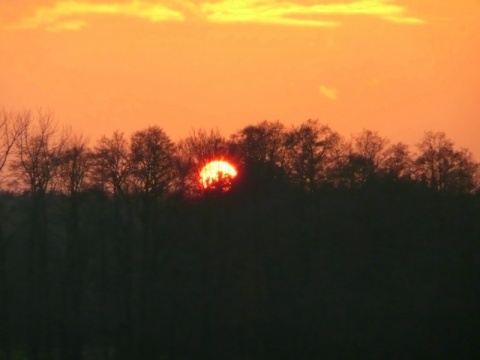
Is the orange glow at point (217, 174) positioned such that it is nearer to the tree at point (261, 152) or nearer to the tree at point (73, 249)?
the tree at point (261, 152)

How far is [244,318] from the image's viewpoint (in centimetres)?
3872

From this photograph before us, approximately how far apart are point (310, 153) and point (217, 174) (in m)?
9.87

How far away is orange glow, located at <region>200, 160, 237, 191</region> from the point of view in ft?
135

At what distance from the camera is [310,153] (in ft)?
167

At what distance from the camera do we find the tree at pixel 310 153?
157ft

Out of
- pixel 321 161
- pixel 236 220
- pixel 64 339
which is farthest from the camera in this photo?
pixel 321 161

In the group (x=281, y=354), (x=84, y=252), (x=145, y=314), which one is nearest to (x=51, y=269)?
(x=84, y=252)

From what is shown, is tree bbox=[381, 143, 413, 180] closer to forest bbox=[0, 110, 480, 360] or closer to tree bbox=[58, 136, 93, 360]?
forest bbox=[0, 110, 480, 360]

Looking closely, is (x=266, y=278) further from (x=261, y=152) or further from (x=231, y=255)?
(x=261, y=152)

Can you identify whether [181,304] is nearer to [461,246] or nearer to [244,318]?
[244,318]

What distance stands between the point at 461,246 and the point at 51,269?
19322mm

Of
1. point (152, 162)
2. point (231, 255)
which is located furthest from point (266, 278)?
point (152, 162)

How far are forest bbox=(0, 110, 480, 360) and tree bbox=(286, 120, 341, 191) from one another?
244 mm

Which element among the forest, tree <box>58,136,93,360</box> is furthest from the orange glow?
tree <box>58,136,93,360</box>
